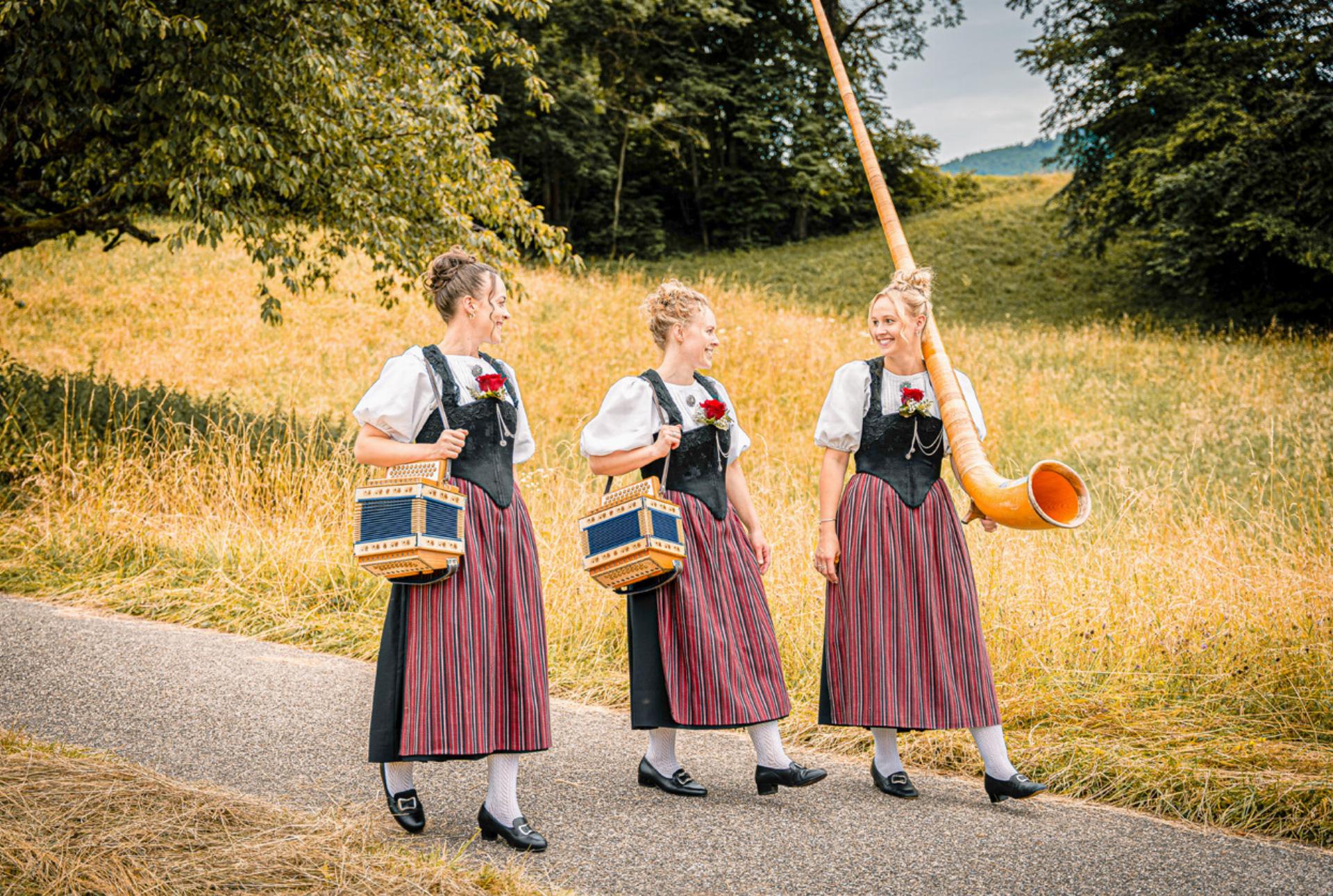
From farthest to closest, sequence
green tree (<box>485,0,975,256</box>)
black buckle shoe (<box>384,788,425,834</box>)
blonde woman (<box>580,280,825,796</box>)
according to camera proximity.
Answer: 1. green tree (<box>485,0,975,256</box>)
2. blonde woman (<box>580,280,825,796</box>)
3. black buckle shoe (<box>384,788,425,834</box>)

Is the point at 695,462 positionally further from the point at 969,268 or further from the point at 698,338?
the point at 969,268

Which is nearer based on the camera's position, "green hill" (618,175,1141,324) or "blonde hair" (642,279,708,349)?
"blonde hair" (642,279,708,349)

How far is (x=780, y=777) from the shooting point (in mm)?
3498

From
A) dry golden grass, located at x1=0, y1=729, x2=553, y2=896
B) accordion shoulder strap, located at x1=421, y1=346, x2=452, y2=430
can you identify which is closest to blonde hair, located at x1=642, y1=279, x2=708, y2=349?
accordion shoulder strap, located at x1=421, y1=346, x2=452, y2=430

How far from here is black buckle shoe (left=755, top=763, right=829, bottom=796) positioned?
3500mm

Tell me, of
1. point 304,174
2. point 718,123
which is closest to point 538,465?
point 304,174

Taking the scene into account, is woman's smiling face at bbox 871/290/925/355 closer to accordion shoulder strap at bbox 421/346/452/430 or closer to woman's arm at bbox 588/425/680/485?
woman's arm at bbox 588/425/680/485

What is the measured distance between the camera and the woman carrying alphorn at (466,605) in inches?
120

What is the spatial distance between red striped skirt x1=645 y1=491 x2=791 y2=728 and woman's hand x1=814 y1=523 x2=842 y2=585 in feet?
0.77

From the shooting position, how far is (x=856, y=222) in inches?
1309

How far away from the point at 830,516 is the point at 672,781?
3.51 feet

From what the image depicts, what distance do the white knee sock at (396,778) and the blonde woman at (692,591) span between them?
76 centimetres

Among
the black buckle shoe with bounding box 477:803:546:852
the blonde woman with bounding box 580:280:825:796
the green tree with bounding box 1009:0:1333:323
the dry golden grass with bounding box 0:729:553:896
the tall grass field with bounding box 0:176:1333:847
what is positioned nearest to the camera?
the dry golden grass with bounding box 0:729:553:896

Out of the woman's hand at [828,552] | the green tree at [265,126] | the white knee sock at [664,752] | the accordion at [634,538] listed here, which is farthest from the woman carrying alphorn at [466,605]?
the green tree at [265,126]
